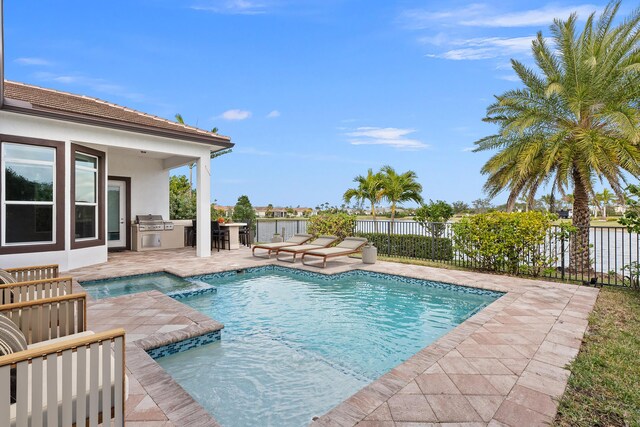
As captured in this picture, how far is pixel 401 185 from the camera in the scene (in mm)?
20031

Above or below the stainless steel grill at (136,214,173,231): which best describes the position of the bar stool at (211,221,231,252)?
below

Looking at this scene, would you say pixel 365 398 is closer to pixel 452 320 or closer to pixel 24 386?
pixel 24 386

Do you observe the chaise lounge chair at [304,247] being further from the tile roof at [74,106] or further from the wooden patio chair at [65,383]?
the wooden patio chair at [65,383]

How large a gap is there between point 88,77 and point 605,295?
26786 millimetres

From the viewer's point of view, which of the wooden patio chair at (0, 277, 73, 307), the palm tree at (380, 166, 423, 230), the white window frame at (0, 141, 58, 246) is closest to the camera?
the wooden patio chair at (0, 277, 73, 307)

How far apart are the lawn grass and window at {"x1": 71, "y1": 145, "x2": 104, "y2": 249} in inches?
399

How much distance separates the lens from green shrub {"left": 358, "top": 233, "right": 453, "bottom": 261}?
37.9 feet

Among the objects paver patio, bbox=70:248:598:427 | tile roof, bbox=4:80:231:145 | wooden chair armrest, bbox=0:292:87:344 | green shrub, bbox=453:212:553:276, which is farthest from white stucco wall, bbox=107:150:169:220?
green shrub, bbox=453:212:553:276

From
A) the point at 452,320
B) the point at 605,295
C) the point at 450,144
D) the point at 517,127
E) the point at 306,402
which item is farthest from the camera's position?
the point at 450,144

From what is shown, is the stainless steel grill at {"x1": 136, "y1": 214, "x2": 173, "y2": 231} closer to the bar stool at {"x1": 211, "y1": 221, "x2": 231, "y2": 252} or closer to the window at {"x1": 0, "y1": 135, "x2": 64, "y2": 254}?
the bar stool at {"x1": 211, "y1": 221, "x2": 231, "y2": 252}

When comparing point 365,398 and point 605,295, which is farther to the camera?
point 605,295

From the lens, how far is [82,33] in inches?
558

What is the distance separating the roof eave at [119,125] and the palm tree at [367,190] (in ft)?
35.5

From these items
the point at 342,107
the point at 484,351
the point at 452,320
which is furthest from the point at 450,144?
the point at 484,351
